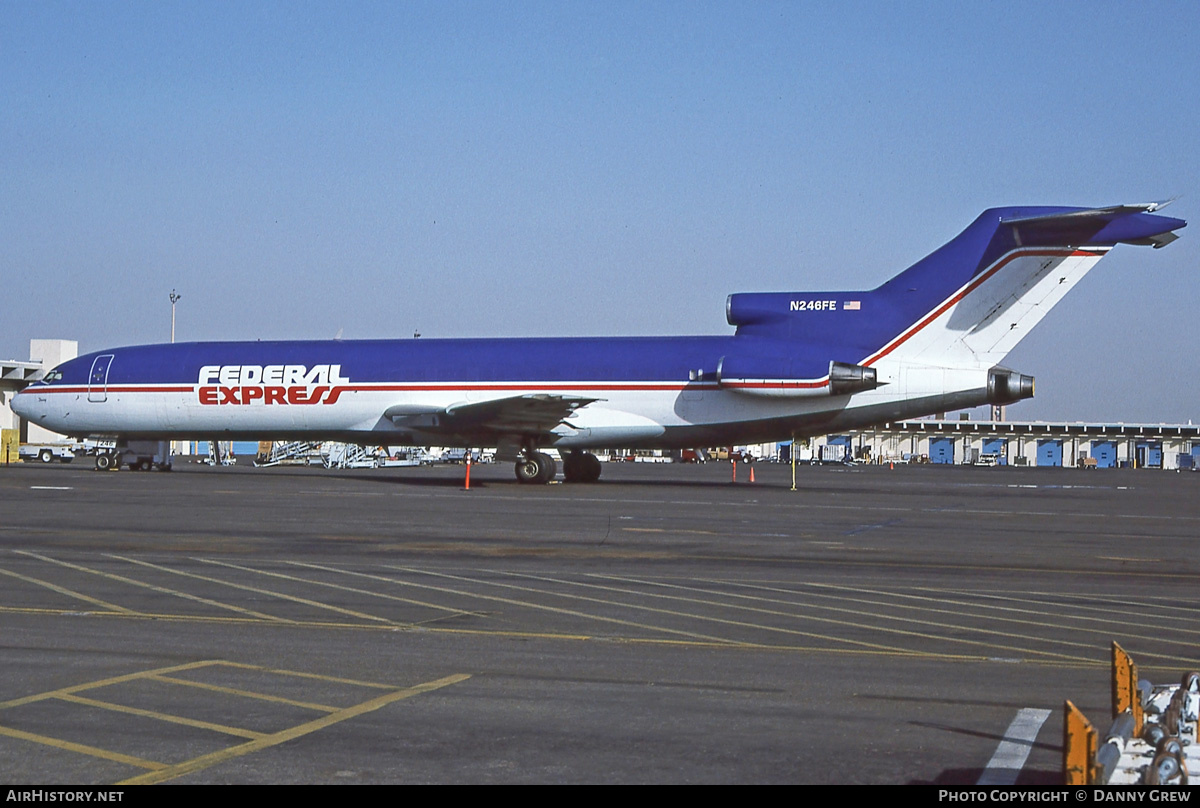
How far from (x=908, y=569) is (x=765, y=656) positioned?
7000mm

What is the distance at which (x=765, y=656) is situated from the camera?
9961 millimetres

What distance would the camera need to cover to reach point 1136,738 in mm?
5934

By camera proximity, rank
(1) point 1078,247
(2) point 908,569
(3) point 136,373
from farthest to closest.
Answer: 1. (3) point 136,373
2. (1) point 1078,247
3. (2) point 908,569

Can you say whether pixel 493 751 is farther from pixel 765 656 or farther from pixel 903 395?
pixel 903 395

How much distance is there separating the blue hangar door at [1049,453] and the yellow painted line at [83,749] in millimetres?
140401

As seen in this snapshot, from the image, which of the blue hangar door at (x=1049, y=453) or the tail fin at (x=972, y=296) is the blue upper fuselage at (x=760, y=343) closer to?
the tail fin at (x=972, y=296)

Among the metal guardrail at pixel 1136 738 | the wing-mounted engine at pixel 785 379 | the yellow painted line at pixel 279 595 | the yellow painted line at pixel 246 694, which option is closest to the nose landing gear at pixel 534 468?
the wing-mounted engine at pixel 785 379

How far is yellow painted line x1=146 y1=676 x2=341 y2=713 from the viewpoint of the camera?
801 centimetres

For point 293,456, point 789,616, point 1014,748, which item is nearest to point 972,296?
point 789,616

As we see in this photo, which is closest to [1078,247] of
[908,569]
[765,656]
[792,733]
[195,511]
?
[908,569]

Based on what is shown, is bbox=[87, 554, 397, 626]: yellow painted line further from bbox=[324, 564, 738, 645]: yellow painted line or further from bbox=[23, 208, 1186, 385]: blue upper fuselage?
bbox=[23, 208, 1186, 385]: blue upper fuselage

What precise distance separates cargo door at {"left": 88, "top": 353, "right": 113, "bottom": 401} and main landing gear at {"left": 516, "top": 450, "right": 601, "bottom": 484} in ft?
49.9

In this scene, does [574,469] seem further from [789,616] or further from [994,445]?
[994,445]
